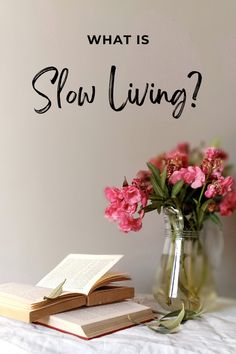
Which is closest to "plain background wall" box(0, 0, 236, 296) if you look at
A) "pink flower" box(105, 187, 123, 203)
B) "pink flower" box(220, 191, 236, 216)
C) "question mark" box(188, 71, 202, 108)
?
"question mark" box(188, 71, 202, 108)

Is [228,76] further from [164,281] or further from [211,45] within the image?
[164,281]

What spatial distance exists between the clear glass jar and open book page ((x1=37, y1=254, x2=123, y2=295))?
113 millimetres

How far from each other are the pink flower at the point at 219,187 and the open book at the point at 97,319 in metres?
0.28

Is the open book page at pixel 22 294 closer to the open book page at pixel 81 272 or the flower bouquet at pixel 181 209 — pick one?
the open book page at pixel 81 272

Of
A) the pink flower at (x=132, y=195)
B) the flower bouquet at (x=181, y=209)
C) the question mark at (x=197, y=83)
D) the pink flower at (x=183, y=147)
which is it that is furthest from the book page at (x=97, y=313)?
the question mark at (x=197, y=83)

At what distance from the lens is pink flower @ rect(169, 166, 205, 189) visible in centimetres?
97

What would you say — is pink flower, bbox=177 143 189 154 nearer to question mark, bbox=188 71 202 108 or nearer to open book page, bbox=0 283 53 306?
question mark, bbox=188 71 202 108

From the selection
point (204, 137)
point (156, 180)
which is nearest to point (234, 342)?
point (156, 180)

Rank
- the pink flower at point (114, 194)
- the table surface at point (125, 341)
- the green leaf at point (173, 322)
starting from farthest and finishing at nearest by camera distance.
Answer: the pink flower at point (114, 194) → the green leaf at point (173, 322) → the table surface at point (125, 341)

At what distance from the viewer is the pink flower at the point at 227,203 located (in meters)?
1.03

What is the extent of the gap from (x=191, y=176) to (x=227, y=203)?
12cm

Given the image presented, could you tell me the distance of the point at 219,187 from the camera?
37.7 inches

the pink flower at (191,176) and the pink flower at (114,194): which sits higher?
the pink flower at (191,176)

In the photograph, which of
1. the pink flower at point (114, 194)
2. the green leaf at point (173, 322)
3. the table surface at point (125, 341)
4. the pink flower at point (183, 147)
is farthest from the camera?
the pink flower at point (183, 147)
